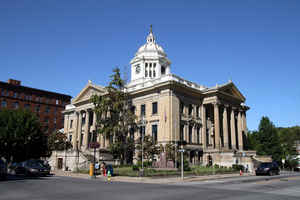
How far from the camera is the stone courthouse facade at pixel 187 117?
145 feet

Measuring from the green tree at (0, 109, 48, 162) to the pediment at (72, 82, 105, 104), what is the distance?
2082 centimetres

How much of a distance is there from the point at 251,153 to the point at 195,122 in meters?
10.6

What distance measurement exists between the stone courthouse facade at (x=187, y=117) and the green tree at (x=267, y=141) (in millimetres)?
8662

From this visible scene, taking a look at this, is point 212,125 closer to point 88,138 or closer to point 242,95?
point 242,95

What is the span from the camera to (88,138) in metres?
58.2

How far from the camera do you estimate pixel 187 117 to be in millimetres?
47312

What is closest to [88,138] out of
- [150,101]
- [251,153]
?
[150,101]

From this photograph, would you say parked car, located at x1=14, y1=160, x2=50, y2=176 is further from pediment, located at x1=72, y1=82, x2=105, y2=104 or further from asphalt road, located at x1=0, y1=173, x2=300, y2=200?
pediment, located at x1=72, y1=82, x2=105, y2=104

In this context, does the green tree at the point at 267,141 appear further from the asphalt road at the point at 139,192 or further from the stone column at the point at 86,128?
the asphalt road at the point at 139,192

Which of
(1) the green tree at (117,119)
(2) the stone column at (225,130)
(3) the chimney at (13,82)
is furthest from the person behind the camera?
(3) the chimney at (13,82)

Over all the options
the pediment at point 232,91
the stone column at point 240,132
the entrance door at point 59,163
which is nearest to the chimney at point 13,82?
the entrance door at point 59,163

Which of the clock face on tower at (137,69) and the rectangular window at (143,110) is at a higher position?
the clock face on tower at (137,69)

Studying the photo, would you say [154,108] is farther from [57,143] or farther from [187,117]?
[57,143]

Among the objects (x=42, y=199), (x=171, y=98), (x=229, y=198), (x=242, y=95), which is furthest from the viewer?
(x=242, y=95)
